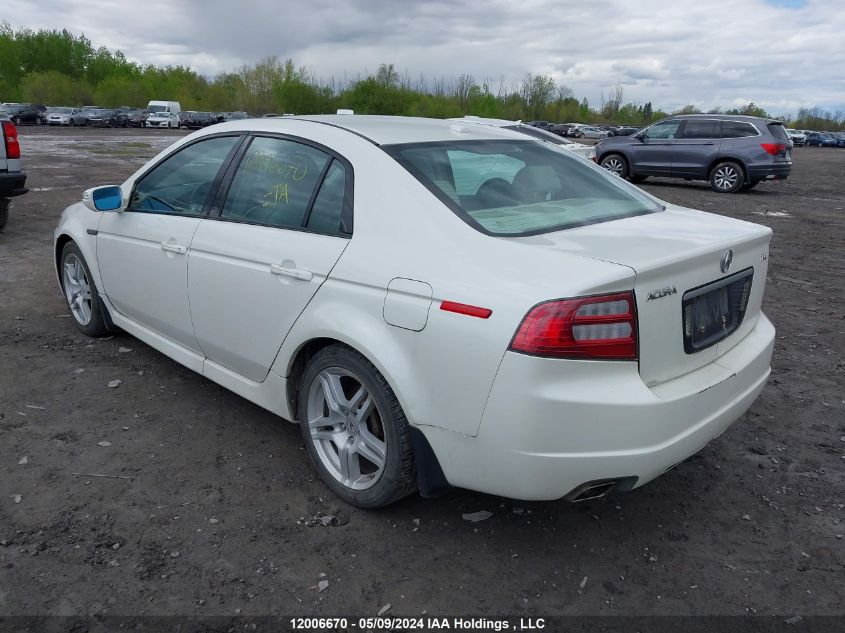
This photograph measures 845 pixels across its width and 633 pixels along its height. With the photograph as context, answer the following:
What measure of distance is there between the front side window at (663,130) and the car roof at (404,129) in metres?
15.3

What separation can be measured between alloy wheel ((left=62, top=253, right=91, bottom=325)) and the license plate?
4073mm

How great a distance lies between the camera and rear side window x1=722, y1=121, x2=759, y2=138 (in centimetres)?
1659

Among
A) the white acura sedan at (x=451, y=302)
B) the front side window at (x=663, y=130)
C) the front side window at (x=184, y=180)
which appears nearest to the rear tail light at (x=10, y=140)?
the front side window at (x=184, y=180)

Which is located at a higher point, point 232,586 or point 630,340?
point 630,340

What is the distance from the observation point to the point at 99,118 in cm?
5050

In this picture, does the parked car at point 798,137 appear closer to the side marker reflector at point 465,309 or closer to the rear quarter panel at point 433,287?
the rear quarter panel at point 433,287

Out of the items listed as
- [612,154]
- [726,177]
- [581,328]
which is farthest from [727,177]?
[581,328]

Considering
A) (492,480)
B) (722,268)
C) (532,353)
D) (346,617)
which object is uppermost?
(722,268)

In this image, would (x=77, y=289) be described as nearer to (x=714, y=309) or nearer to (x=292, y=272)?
(x=292, y=272)

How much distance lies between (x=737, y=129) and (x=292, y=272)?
54.0ft

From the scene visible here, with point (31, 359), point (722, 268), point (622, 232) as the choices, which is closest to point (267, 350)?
point (622, 232)

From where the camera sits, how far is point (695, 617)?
244 centimetres

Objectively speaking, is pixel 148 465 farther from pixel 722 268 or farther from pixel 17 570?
pixel 722 268

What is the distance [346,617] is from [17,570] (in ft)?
4.15
